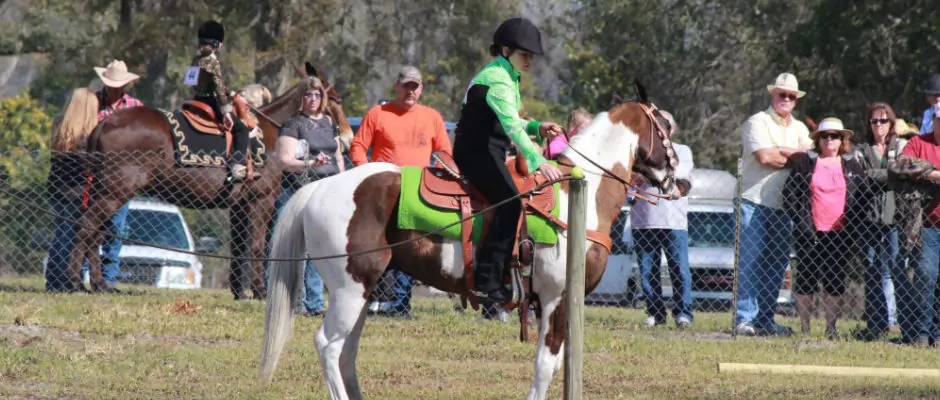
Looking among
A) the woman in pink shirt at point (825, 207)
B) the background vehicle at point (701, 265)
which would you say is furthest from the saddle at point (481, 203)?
the background vehicle at point (701, 265)

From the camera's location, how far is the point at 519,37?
346 inches

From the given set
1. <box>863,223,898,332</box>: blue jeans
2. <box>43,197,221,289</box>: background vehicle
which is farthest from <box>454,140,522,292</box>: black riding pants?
<box>43,197,221,289</box>: background vehicle

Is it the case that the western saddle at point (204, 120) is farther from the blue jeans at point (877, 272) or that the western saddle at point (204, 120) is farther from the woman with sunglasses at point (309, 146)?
the blue jeans at point (877, 272)

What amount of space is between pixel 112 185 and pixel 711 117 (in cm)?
2236

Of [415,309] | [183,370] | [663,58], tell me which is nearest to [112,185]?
[415,309]

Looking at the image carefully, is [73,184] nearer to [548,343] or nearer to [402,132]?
[402,132]

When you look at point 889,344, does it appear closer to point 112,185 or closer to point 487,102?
point 487,102

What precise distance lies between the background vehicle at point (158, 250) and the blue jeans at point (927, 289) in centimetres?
1084

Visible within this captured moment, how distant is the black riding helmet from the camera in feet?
28.8

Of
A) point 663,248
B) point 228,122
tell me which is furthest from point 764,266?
point 228,122

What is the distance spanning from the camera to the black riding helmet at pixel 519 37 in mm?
8789

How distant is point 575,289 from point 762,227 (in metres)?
5.75

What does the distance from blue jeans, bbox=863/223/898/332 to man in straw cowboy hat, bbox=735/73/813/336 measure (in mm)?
825

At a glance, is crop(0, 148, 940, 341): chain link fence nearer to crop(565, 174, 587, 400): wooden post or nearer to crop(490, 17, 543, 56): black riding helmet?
crop(490, 17, 543, 56): black riding helmet
